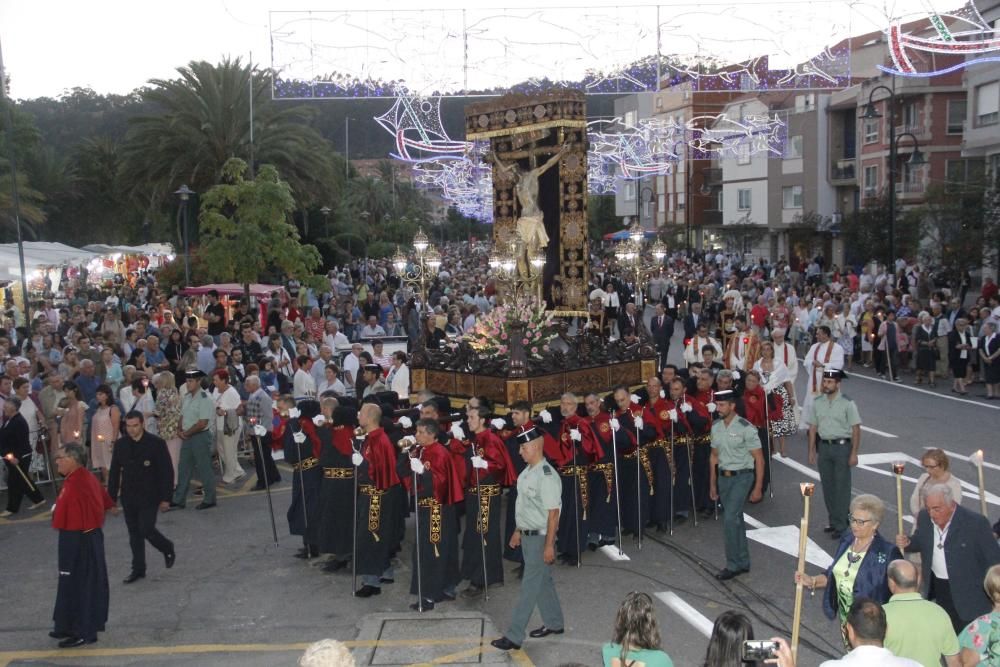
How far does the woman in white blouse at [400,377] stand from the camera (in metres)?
15.0

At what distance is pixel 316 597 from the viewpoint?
9.33 meters

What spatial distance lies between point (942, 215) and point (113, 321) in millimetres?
21381

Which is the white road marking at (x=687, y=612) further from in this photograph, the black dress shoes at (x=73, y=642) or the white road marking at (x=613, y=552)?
the black dress shoes at (x=73, y=642)

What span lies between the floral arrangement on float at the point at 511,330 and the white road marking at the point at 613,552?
3.56 m

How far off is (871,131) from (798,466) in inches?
1351

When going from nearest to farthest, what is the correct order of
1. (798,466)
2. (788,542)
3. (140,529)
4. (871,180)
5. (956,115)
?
(140,529) → (788,542) → (798,466) → (956,115) → (871,180)

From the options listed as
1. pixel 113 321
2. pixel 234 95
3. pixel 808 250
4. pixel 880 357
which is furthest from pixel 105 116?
pixel 880 357

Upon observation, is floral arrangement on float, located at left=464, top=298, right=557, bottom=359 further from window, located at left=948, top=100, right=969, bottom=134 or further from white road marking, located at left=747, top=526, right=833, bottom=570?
window, located at left=948, top=100, right=969, bottom=134

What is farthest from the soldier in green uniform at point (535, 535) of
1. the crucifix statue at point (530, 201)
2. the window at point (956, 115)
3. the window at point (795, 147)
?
the window at point (795, 147)

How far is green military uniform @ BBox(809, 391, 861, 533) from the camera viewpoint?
10297 millimetres

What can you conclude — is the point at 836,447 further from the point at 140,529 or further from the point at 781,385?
the point at 140,529

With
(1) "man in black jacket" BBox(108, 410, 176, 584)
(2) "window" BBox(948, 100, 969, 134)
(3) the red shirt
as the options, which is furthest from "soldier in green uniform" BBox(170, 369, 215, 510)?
(2) "window" BBox(948, 100, 969, 134)

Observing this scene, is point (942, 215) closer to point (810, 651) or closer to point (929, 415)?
point (929, 415)

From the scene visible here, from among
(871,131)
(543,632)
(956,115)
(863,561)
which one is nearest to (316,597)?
(543,632)
